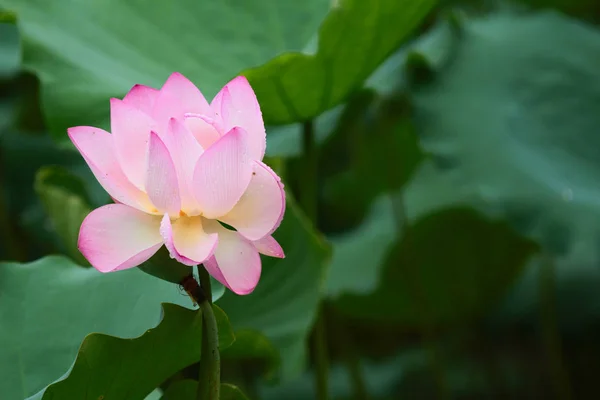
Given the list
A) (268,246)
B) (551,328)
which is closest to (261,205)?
(268,246)

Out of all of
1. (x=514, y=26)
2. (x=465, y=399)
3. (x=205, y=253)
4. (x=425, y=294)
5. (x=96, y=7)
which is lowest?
(x=465, y=399)

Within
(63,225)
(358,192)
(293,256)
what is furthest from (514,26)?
(63,225)

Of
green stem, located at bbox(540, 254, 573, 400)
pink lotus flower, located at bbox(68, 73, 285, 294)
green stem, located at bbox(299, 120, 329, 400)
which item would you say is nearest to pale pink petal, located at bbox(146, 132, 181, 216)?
pink lotus flower, located at bbox(68, 73, 285, 294)

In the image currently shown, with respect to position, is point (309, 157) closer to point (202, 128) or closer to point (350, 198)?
point (202, 128)

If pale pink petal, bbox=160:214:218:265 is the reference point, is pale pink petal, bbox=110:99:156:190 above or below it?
above

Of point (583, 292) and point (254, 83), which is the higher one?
point (254, 83)

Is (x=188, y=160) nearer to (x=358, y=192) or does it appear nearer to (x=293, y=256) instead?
(x=293, y=256)

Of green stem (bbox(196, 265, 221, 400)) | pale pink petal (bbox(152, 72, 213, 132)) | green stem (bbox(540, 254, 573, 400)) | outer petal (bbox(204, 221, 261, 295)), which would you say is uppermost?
pale pink petal (bbox(152, 72, 213, 132))

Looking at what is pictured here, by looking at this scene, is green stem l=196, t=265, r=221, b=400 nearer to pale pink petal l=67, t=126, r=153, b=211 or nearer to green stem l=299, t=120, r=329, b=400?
pale pink petal l=67, t=126, r=153, b=211
